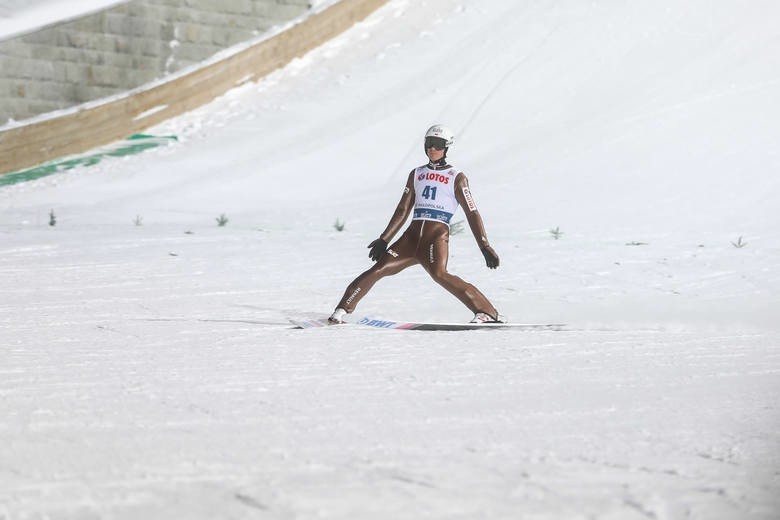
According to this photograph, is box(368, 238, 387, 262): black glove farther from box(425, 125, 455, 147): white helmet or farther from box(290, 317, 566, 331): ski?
box(425, 125, 455, 147): white helmet

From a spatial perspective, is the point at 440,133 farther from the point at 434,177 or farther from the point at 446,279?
the point at 446,279

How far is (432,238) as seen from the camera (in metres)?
6.28

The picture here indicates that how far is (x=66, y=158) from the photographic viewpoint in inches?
632

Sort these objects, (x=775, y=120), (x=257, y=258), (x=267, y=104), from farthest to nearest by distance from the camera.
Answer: (x=267, y=104) < (x=775, y=120) < (x=257, y=258)

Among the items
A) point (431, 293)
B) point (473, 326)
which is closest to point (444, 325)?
point (473, 326)

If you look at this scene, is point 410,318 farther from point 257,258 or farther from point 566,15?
point 566,15

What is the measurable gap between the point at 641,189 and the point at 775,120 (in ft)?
9.60

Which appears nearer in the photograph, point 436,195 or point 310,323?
point 310,323

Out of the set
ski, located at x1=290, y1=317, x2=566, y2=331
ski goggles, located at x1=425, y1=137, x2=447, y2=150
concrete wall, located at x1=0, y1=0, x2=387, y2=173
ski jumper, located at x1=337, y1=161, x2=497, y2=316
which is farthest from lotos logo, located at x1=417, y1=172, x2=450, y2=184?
concrete wall, located at x1=0, y1=0, x2=387, y2=173

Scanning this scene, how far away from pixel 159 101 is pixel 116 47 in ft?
3.51

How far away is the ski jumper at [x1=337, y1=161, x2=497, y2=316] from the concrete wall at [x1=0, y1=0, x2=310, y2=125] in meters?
11.1

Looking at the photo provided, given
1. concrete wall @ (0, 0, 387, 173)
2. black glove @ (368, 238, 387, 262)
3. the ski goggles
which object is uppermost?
concrete wall @ (0, 0, 387, 173)

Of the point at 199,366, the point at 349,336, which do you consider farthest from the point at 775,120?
the point at 199,366

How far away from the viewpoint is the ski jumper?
6254mm
